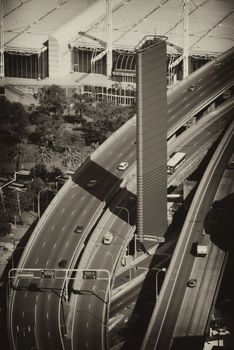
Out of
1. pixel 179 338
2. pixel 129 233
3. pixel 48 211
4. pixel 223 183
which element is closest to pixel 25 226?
pixel 48 211

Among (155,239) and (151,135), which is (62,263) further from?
(151,135)

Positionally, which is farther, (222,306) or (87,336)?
(222,306)

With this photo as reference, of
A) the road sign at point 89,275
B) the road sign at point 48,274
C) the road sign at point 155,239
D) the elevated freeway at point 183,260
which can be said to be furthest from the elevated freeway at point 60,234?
the elevated freeway at point 183,260

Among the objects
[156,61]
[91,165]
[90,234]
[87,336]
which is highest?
[156,61]

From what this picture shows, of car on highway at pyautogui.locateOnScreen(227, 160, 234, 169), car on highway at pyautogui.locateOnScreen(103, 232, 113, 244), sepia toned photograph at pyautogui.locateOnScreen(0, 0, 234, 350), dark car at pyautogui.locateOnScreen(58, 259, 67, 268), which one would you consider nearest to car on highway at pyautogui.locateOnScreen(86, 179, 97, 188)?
sepia toned photograph at pyautogui.locateOnScreen(0, 0, 234, 350)

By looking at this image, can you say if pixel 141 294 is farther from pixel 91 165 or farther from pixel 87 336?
pixel 91 165

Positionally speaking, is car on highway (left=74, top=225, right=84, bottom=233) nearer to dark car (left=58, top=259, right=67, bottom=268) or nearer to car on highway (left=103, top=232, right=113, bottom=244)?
car on highway (left=103, top=232, right=113, bottom=244)
